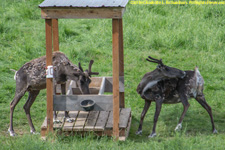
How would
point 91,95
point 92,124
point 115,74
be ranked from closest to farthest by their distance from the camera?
point 115,74 < point 91,95 < point 92,124

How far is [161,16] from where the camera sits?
13750 mm

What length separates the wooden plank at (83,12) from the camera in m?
7.50

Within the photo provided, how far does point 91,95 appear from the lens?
8055 mm

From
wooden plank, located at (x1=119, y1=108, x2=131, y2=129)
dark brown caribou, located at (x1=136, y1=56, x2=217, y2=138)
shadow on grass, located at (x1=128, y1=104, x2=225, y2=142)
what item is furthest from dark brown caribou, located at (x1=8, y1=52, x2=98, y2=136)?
shadow on grass, located at (x1=128, y1=104, x2=225, y2=142)

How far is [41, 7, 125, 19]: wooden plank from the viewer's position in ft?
24.6

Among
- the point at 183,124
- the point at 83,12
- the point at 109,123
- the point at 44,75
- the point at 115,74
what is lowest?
the point at 183,124

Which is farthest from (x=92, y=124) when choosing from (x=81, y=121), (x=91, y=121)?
(x=81, y=121)

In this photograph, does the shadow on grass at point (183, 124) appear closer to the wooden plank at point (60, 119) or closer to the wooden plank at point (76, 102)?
the wooden plank at point (76, 102)

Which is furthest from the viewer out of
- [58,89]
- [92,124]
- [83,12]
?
[58,89]

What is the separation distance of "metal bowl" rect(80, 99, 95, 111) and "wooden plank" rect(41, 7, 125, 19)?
61.2 inches

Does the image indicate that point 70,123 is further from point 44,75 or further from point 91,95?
point 44,75

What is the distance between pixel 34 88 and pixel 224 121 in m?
3.96

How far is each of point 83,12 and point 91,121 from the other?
A: 6.92 ft

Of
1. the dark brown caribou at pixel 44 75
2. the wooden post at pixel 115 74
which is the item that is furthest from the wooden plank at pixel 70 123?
the wooden post at pixel 115 74
